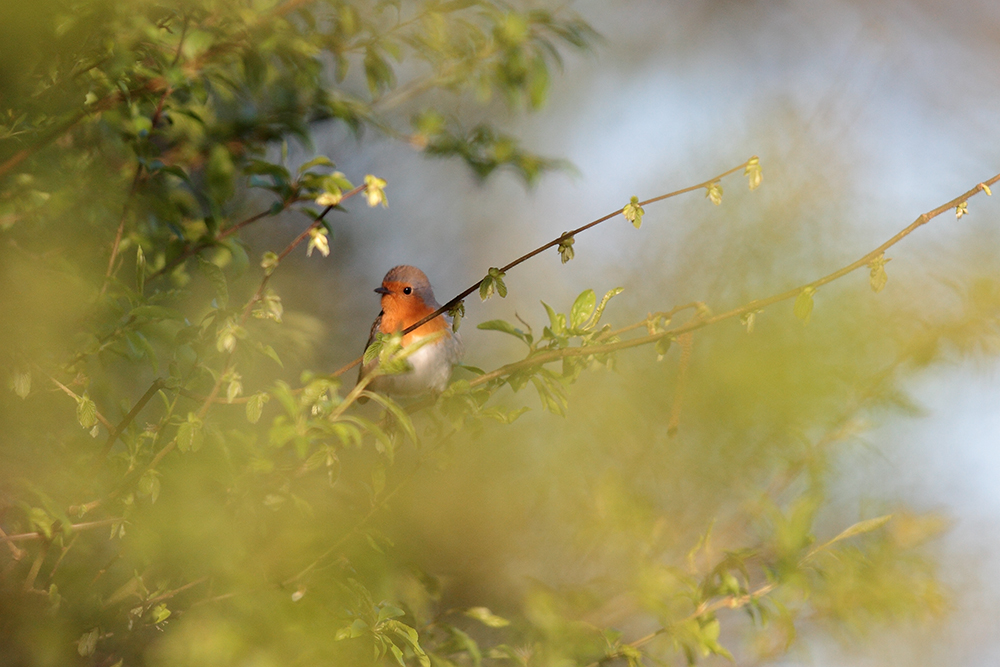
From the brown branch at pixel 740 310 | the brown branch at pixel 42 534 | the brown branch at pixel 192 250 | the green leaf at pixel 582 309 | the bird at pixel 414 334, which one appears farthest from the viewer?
the bird at pixel 414 334

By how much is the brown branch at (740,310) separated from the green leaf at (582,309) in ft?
0.38

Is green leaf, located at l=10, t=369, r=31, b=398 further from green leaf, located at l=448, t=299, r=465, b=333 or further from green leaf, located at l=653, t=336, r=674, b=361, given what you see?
green leaf, located at l=653, t=336, r=674, b=361

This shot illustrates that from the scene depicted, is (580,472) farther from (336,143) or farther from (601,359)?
(336,143)

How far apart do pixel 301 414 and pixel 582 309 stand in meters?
0.67

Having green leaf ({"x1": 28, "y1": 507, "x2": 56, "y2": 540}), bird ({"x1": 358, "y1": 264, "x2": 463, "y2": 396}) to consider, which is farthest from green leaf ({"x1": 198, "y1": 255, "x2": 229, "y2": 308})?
bird ({"x1": 358, "y1": 264, "x2": 463, "y2": 396})

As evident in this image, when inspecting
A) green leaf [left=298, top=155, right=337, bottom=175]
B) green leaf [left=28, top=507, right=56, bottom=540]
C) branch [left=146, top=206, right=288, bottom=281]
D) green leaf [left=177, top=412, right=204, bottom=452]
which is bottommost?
green leaf [left=28, top=507, right=56, bottom=540]

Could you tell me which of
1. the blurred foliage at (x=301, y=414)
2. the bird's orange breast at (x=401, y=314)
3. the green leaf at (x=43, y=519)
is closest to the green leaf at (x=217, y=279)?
the blurred foliage at (x=301, y=414)

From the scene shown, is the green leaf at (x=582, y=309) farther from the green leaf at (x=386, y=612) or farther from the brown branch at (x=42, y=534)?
the brown branch at (x=42, y=534)

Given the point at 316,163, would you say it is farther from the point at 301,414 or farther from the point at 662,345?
the point at 662,345

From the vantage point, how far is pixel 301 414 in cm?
146

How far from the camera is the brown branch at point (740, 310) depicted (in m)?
1.44

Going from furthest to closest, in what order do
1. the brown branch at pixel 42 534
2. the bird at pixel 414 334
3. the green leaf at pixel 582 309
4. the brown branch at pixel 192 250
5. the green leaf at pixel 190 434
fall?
the bird at pixel 414 334
the brown branch at pixel 192 250
the green leaf at pixel 582 309
the brown branch at pixel 42 534
the green leaf at pixel 190 434

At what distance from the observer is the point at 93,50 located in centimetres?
176

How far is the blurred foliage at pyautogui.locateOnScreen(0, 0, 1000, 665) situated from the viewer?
1676mm
